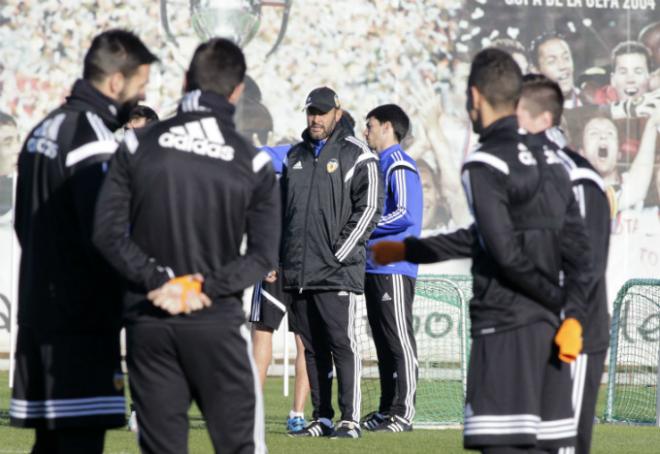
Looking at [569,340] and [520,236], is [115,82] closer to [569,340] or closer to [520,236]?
[520,236]

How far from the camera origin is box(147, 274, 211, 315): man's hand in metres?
5.83

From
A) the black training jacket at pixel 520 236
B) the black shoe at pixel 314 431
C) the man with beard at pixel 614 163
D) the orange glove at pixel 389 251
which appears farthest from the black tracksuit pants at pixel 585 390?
the man with beard at pixel 614 163

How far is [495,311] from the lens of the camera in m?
6.29

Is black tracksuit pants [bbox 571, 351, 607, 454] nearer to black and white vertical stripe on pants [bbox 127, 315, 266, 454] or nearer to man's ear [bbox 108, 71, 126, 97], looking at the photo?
black and white vertical stripe on pants [bbox 127, 315, 266, 454]

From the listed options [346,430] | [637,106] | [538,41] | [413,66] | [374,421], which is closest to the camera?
[346,430]

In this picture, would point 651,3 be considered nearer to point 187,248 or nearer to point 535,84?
point 535,84

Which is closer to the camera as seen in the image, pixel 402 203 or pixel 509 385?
pixel 509 385

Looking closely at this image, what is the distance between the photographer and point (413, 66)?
65.7ft

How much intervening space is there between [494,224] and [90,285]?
1.78m

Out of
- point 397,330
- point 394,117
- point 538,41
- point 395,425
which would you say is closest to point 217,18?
point 538,41

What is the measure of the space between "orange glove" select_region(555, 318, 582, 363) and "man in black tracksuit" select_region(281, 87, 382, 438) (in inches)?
193

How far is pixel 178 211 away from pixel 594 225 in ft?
7.07

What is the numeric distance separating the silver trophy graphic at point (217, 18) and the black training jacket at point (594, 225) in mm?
12856

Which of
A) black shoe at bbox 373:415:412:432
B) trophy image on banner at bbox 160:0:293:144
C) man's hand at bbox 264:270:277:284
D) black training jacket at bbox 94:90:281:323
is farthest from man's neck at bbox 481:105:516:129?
trophy image on banner at bbox 160:0:293:144
